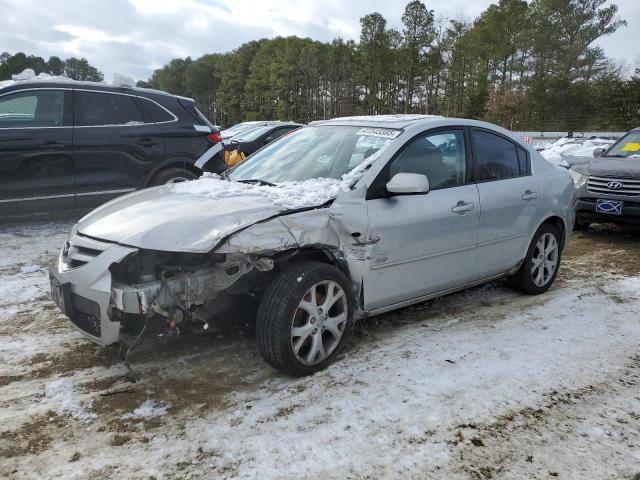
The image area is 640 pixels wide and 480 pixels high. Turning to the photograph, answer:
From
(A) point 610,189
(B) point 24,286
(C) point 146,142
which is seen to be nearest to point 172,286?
(B) point 24,286

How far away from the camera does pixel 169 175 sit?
23.4 feet

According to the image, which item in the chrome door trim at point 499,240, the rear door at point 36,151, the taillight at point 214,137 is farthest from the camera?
the taillight at point 214,137

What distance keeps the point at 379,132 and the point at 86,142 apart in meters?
4.22

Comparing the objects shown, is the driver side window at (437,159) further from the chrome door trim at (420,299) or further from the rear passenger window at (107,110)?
the rear passenger window at (107,110)

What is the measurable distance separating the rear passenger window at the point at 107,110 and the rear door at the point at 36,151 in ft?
0.54

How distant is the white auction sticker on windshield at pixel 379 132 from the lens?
380 cm

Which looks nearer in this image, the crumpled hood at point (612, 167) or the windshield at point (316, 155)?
the windshield at point (316, 155)

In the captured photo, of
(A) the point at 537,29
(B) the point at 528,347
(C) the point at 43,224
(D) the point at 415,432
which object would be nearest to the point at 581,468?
(D) the point at 415,432

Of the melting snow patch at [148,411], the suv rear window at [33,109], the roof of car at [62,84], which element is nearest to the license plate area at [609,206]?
the roof of car at [62,84]

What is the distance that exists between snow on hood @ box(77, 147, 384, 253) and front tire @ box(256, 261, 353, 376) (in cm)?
41

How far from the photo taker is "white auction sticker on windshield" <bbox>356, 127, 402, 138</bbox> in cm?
380

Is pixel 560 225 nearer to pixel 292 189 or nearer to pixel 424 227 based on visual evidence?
pixel 424 227

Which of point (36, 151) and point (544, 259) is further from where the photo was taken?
point (36, 151)

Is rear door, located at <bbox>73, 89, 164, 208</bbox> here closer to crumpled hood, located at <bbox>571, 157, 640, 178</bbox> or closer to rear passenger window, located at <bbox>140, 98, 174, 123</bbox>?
rear passenger window, located at <bbox>140, 98, 174, 123</bbox>
